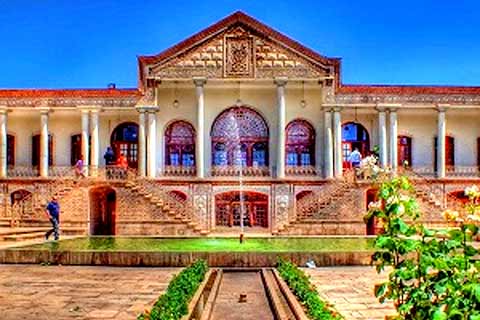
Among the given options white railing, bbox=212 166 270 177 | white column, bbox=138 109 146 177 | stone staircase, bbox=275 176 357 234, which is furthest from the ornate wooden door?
stone staircase, bbox=275 176 357 234

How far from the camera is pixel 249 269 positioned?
575 inches

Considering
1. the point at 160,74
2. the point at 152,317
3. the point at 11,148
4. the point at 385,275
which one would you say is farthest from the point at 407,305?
the point at 11,148

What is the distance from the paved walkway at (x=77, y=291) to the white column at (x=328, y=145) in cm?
1500

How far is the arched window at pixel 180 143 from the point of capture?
99.6 feet

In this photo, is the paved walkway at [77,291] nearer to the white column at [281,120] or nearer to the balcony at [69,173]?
the balcony at [69,173]

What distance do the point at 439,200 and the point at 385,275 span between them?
1488 centimetres

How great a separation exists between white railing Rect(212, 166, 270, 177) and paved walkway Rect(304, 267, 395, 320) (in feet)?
44.8

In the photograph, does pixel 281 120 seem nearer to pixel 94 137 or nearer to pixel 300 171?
pixel 300 171

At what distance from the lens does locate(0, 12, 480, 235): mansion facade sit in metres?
26.4

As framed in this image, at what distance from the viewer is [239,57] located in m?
28.8

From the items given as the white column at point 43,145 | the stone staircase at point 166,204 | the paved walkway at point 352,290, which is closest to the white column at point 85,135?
the white column at point 43,145

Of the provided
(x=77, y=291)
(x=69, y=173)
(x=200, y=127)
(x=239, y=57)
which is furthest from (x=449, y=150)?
(x=77, y=291)

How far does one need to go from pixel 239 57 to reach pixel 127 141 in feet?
23.3

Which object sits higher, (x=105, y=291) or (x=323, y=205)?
(x=323, y=205)
